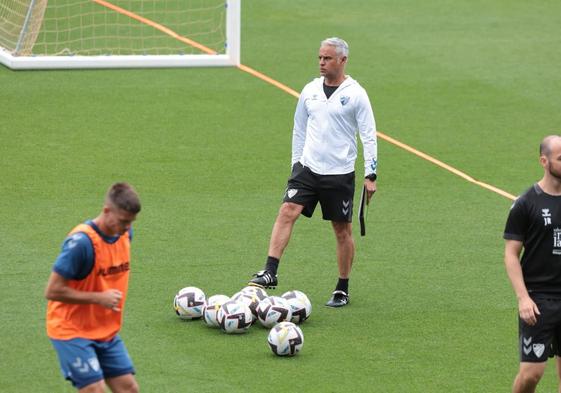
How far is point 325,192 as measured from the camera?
11.9 meters

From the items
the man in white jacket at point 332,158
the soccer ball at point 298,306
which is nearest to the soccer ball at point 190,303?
the man in white jacket at point 332,158

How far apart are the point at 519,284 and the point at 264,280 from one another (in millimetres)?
3711

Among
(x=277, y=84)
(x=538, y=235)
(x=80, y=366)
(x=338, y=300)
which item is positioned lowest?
(x=338, y=300)

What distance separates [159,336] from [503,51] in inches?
565

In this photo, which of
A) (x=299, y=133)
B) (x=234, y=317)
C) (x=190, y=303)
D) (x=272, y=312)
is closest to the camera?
(x=234, y=317)

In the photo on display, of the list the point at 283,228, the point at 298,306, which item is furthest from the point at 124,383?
the point at 283,228

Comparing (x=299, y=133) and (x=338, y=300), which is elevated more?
(x=299, y=133)

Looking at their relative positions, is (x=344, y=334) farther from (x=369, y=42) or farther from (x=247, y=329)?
(x=369, y=42)

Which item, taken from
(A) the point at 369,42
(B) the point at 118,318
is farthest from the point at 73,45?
(B) the point at 118,318

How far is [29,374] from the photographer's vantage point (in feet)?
32.8

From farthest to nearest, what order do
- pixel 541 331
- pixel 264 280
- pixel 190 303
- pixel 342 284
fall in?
pixel 342 284, pixel 264 280, pixel 190 303, pixel 541 331

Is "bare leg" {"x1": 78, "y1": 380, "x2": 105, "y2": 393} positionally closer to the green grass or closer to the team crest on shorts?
the green grass

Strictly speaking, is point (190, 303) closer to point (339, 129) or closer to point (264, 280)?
point (264, 280)

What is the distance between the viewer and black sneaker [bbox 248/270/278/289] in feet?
38.3
